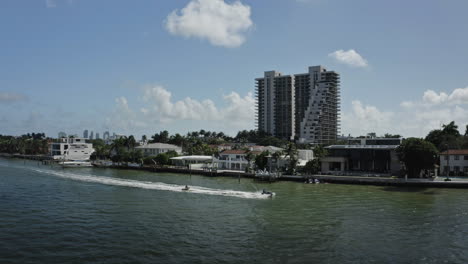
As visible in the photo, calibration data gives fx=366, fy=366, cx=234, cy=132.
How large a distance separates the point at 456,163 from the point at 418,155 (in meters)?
14.9

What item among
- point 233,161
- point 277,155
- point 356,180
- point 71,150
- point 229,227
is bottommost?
point 229,227

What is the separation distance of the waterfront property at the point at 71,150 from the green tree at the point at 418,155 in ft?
419

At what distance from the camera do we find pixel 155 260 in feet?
81.7

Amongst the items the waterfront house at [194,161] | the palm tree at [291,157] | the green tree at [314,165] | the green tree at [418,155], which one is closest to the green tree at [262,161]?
the palm tree at [291,157]

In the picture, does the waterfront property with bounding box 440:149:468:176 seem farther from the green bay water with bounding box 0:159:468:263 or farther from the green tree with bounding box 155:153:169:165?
the green tree with bounding box 155:153:169:165

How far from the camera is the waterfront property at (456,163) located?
246 ft

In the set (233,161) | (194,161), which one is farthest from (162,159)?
(233,161)

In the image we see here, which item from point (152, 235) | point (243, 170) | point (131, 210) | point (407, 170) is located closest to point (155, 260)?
point (152, 235)

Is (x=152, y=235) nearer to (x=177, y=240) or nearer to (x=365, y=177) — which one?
(x=177, y=240)

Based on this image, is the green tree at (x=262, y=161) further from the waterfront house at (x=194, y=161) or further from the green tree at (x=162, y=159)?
the green tree at (x=162, y=159)

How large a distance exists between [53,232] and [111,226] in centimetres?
485

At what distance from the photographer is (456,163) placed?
249 ft

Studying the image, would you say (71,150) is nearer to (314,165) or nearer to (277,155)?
(277,155)

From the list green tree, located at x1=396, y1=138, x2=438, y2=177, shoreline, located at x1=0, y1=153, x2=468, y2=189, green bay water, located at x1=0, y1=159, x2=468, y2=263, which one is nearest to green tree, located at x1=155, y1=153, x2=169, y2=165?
shoreline, located at x1=0, y1=153, x2=468, y2=189
